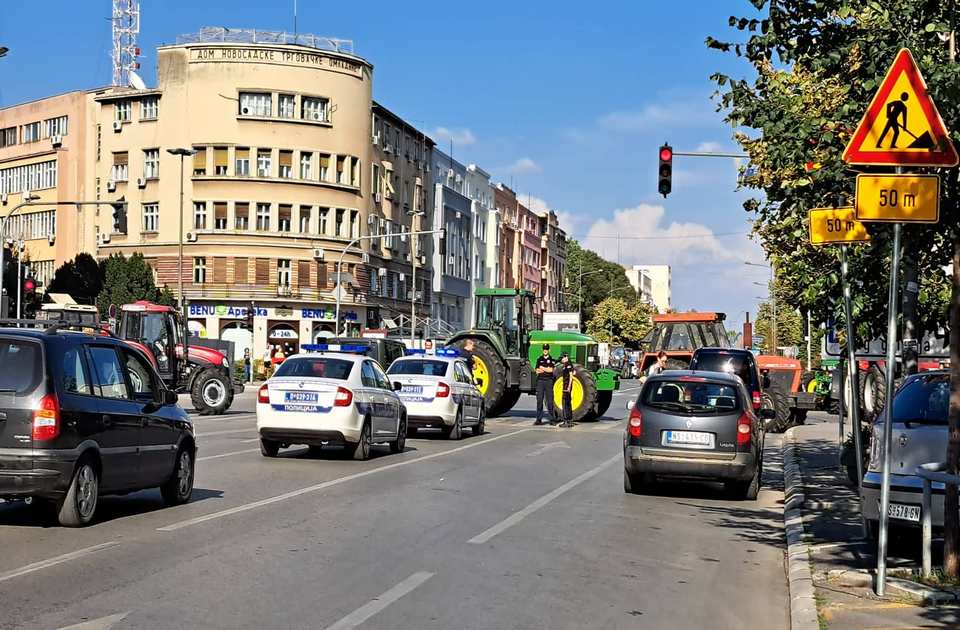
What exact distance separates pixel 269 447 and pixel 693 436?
751 centimetres

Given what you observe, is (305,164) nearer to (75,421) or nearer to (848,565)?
(75,421)

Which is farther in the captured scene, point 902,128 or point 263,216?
point 263,216

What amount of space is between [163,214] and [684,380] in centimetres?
5790

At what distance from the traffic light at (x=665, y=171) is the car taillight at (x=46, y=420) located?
60.4 feet

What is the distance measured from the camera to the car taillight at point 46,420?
11117mm

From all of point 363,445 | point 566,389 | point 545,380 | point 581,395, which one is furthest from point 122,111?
point 363,445

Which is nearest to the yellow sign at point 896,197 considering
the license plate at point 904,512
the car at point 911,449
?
the car at point 911,449

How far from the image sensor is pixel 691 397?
16109mm

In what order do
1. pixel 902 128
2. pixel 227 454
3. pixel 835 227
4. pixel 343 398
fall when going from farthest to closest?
pixel 227 454, pixel 343 398, pixel 835 227, pixel 902 128

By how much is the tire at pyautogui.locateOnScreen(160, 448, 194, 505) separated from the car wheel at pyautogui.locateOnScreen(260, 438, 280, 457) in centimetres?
613

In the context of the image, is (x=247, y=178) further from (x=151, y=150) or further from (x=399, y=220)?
(x=399, y=220)

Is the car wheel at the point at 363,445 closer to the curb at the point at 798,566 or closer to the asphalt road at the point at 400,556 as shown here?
the asphalt road at the point at 400,556

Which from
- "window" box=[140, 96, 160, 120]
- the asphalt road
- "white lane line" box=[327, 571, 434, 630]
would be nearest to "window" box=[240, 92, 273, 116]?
"window" box=[140, 96, 160, 120]

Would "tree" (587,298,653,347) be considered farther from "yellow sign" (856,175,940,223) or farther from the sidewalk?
"yellow sign" (856,175,940,223)
